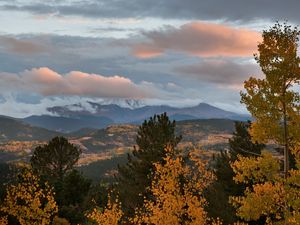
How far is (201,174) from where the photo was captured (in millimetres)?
26578

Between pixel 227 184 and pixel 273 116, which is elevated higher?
pixel 273 116

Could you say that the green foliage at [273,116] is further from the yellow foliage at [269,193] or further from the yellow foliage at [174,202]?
the yellow foliage at [174,202]

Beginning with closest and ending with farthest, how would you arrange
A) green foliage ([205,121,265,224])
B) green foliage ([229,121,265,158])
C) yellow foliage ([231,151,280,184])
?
yellow foliage ([231,151,280,184]) < green foliage ([205,121,265,224]) < green foliage ([229,121,265,158])

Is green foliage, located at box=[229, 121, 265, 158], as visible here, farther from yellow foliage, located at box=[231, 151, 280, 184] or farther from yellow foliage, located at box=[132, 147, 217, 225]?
yellow foliage, located at box=[231, 151, 280, 184]

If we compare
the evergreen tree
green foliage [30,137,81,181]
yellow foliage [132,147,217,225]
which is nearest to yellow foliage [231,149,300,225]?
yellow foliage [132,147,217,225]

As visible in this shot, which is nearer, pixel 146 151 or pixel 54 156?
pixel 146 151

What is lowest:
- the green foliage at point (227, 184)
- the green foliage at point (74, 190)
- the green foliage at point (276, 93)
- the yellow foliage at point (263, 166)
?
the green foliage at point (74, 190)

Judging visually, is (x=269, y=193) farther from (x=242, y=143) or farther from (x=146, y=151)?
(x=146, y=151)

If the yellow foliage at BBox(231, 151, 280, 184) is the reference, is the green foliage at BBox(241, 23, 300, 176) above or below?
above

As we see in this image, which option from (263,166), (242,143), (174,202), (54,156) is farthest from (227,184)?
(54,156)

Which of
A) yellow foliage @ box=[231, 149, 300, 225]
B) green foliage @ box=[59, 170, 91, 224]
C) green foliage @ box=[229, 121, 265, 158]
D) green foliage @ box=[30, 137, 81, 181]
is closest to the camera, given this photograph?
yellow foliage @ box=[231, 149, 300, 225]

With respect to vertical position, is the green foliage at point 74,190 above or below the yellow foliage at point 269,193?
below

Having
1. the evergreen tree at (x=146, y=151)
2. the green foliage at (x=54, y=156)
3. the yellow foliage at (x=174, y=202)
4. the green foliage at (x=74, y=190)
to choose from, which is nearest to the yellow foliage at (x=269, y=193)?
the yellow foliage at (x=174, y=202)

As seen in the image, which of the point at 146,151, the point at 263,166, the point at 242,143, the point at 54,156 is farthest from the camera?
the point at 54,156
